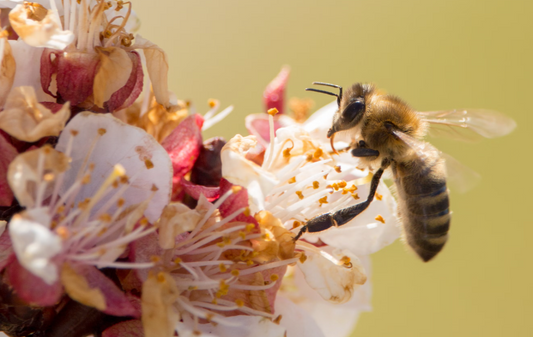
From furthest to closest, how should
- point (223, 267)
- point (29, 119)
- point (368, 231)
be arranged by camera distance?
point (368, 231) < point (223, 267) < point (29, 119)

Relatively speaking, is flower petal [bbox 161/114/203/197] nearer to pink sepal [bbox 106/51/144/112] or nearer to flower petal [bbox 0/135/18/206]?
pink sepal [bbox 106/51/144/112]

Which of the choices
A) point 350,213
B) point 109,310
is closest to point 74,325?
point 109,310

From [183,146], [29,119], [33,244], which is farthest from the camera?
[183,146]

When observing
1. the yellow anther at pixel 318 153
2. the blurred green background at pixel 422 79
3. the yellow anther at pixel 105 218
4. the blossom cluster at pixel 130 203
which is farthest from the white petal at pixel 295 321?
the blurred green background at pixel 422 79

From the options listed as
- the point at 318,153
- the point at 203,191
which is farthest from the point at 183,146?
the point at 318,153

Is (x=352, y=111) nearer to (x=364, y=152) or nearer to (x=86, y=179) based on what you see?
(x=364, y=152)

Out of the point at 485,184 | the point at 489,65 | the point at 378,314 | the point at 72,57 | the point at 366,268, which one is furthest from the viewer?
the point at 489,65

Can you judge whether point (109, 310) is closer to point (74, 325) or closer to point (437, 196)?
point (74, 325)
